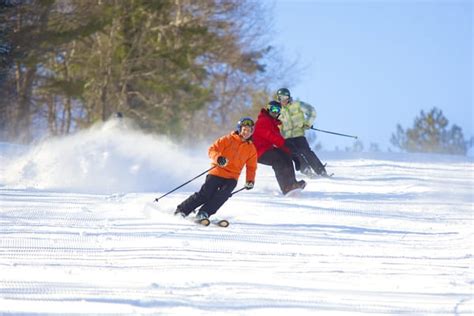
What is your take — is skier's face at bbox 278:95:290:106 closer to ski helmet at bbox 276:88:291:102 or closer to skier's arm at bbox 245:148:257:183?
ski helmet at bbox 276:88:291:102

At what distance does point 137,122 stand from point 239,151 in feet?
84.2

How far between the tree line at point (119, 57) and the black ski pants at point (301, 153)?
42.0 feet

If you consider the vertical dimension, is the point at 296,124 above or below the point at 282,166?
above

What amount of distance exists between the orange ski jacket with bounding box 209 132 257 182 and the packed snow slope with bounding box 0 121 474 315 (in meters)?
0.64

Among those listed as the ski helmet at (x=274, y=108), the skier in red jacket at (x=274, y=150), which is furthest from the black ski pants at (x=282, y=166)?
the ski helmet at (x=274, y=108)

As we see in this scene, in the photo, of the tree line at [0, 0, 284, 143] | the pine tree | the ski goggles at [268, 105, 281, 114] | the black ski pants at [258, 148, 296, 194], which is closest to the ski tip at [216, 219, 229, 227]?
the ski goggles at [268, 105, 281, 114]

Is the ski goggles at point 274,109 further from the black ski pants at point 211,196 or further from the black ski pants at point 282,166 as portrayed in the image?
the black ski pants at point 211,196

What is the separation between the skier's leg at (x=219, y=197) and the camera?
35.6 ft

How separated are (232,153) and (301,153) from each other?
4.96m

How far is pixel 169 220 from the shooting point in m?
10.8

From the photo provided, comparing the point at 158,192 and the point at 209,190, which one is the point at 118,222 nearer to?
the point at 209,190

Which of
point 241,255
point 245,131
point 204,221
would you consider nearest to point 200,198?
point 204,221

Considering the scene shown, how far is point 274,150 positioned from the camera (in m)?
14.1

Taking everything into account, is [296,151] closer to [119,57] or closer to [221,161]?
[221,161]
